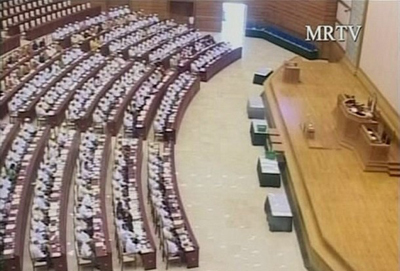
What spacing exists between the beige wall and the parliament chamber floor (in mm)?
582

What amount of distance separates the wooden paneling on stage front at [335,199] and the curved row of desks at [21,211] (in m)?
4.02

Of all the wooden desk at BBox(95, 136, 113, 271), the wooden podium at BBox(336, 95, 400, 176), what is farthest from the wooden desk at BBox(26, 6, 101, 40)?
the wooden podium at BBox(336, 95, 400, 176)

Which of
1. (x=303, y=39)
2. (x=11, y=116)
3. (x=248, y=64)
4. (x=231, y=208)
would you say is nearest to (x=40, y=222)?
(x=231, y=208)

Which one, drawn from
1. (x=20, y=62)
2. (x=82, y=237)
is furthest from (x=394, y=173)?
(x=20, y=62)

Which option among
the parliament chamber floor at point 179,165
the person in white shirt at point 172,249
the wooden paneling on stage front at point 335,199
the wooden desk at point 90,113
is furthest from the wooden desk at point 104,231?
the wooden paneling on stage front at point 335,199

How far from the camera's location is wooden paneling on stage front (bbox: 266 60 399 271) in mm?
8516

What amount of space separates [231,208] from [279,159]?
6.17 feet

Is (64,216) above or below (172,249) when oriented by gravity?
above

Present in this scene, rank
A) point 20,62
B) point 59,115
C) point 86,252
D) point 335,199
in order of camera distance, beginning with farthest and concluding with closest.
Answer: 1. point 20,62
2. point 59,115
3. point 335,199
4. point 86,252

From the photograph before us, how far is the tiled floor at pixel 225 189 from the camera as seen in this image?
8.93 meters

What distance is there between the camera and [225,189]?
35.4ft

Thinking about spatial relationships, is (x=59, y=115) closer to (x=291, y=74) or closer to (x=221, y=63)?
(x=291, y=74)

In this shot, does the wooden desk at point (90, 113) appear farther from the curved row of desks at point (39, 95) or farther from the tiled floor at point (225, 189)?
the tiled floor at point (225, 189)

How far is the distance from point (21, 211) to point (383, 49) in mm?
9023
